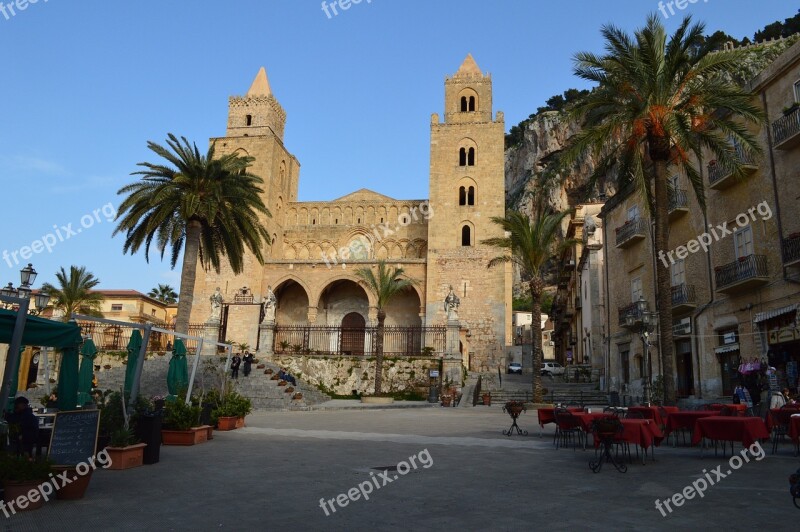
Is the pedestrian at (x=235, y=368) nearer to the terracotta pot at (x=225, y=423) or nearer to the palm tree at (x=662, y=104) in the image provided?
the terracotta pot at (x=225, y=423)

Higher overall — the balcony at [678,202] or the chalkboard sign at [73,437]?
the balcony at [678,202]

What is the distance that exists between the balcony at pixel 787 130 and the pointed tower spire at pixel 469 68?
30190mm

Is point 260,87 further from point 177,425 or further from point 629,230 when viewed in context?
point 177,425

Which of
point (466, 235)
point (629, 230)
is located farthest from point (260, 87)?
point (629, 230)

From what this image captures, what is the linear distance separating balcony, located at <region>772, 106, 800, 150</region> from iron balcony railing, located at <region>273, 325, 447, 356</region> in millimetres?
17956

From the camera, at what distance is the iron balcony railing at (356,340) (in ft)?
104

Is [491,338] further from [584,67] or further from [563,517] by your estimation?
[563,517]

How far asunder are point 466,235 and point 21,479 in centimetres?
3607

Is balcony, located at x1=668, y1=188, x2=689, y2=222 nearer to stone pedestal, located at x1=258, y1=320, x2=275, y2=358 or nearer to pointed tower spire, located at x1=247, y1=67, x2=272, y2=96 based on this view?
stone pedestal, located at x1=258, y1=320, x2=275, y2=358

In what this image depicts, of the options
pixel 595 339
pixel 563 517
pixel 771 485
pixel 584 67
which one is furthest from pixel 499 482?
pixel 595 339

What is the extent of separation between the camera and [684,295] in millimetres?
19734

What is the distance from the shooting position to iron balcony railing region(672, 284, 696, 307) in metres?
19.6

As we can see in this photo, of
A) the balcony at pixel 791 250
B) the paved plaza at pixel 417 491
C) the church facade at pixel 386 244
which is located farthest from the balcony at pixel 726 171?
the church facade at pixel 386 244

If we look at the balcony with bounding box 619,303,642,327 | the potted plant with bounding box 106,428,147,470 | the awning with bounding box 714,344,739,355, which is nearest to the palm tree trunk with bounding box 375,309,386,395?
the balcony with bounding box 619,303,642,327
